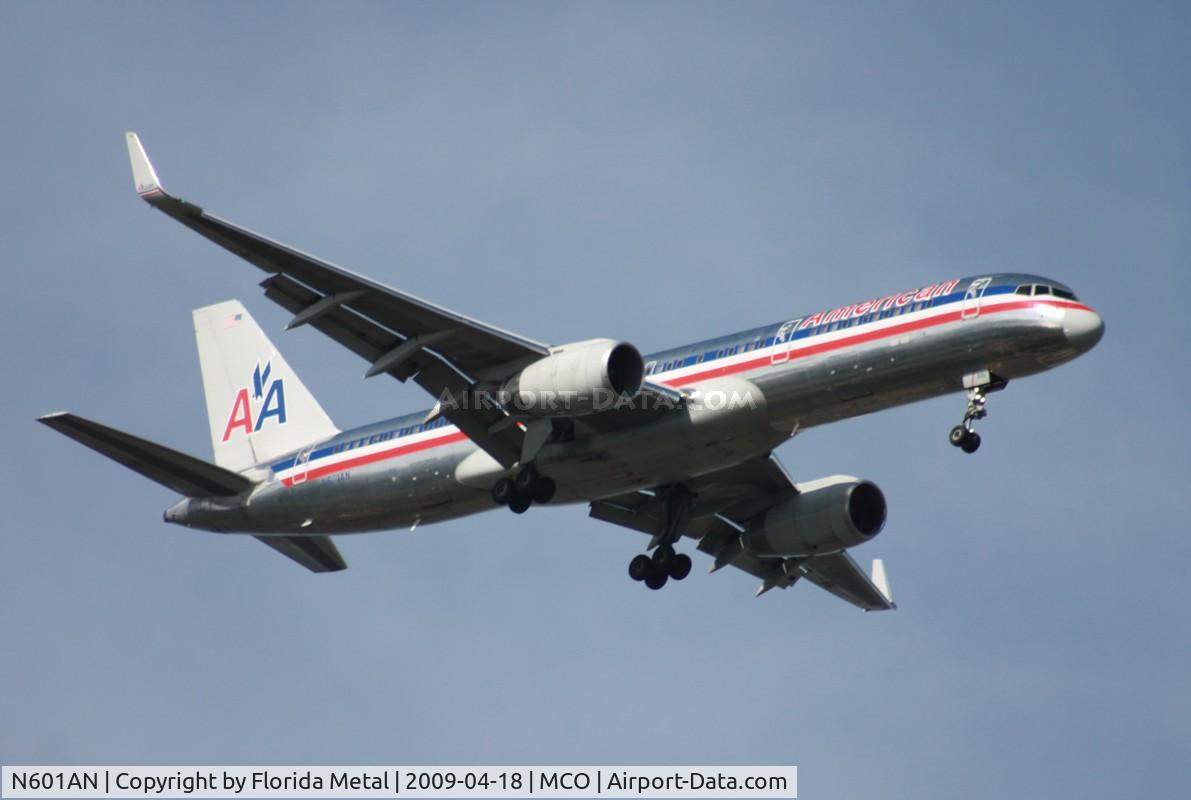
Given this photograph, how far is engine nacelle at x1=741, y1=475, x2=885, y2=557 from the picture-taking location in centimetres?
4412

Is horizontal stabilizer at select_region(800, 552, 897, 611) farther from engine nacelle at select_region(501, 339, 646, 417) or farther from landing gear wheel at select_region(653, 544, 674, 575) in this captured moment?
engine nacelle at select_region(501, 339, 646, 417)

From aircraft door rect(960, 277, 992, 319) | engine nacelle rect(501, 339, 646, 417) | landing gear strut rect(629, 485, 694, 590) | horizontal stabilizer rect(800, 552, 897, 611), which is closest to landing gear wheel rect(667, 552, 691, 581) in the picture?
landing gear strut rect(629, 485, 694, 590)

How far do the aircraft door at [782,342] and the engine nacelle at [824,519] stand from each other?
23.8 feet

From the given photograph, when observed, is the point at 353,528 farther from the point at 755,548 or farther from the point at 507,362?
the point at 755,548

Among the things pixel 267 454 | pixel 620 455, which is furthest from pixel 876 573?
pixel 267 454

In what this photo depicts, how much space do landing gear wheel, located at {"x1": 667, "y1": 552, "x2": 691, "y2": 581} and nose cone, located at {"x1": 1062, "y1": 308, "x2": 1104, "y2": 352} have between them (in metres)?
12.8

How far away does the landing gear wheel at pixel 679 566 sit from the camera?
1768 inches

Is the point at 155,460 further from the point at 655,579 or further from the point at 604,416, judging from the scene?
the point at 655,579

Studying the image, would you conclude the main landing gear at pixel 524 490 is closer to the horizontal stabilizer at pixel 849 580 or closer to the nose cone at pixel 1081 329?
the horizontal stabilizer at pixel 849 580

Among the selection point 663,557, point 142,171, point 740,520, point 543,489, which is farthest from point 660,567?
point 142,171

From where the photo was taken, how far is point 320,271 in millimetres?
36594

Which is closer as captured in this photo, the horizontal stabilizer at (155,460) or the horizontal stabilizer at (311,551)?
the horizontal stabilizer at (155,460)

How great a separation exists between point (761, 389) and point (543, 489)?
5671 mm

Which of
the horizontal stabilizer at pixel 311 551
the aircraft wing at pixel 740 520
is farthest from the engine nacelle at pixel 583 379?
the horizontal stabilizer at pixel 311 551
